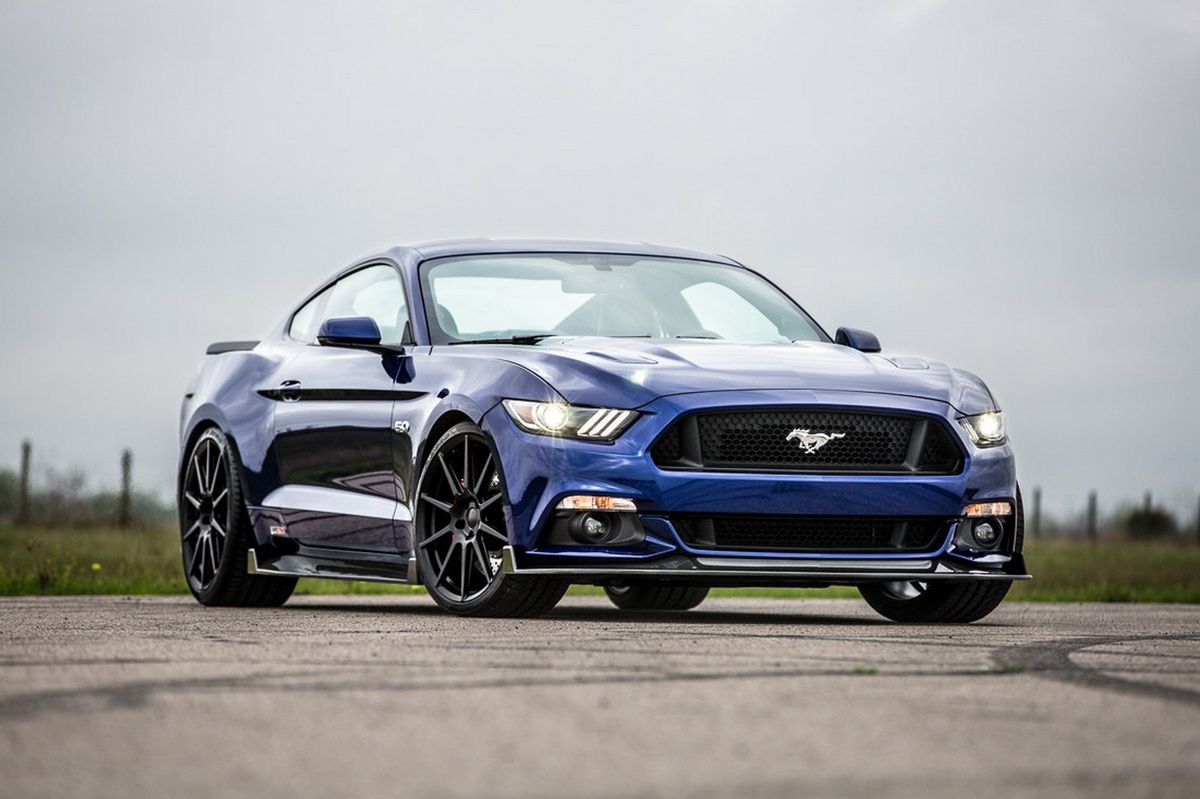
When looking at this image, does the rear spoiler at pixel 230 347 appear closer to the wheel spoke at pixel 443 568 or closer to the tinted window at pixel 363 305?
the tinted window at pixel 363 305

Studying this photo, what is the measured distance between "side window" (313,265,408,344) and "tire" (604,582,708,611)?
1989 millimetres

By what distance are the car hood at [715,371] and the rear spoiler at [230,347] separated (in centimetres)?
254

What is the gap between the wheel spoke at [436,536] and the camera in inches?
319

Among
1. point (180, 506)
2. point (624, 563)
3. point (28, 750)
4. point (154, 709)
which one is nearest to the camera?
point (28, 750)

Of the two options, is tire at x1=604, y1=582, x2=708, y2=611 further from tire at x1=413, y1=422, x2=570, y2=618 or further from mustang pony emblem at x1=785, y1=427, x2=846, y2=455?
mustang pony emblem at x1=785, y1=427, x2=846, y2=455

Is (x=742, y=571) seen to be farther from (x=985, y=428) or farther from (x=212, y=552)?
(x=212, y=552)

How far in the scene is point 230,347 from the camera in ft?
35.0

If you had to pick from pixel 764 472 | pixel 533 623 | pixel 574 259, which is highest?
pixel 574 259

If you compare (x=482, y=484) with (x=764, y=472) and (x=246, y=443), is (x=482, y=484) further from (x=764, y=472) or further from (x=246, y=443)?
(x=246, y=443)

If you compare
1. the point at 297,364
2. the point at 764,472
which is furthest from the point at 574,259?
the point at 764,472

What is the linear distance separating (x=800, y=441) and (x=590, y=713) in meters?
3.44

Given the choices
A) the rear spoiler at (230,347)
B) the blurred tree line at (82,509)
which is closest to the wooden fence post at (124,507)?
the blurred tree line at (82,509)

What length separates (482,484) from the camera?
313 inches

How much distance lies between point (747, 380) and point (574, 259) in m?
1.86
